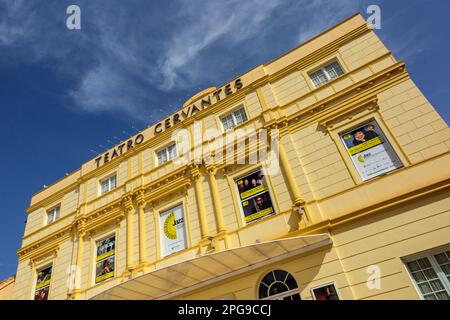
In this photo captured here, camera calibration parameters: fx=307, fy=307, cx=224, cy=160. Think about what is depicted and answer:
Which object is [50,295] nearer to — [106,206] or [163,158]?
→ [106,206]

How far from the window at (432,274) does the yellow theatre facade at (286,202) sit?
3 cm

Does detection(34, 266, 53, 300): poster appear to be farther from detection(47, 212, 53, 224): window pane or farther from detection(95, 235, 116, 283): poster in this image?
detection(95, 235, 116, 283): poster

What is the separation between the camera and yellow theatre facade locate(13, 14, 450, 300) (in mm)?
9125

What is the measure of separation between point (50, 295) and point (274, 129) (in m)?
13.4

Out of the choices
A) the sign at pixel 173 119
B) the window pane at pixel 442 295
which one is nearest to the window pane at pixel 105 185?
the sign at pixel 173 119

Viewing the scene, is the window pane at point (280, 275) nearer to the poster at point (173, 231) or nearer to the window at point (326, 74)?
the poster at point (173, 231)

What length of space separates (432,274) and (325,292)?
291 centimetres

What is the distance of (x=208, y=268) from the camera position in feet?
34.4

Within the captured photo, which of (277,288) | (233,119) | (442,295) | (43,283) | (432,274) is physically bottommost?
(442,295)

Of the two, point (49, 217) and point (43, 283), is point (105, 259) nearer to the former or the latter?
point (43, 283)

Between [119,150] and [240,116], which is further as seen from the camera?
[119,150]

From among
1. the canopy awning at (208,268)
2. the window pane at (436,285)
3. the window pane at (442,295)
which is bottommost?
the window pane at (442,295)

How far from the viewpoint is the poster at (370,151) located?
10359 millimetres

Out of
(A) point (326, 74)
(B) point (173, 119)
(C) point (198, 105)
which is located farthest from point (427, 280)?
(B) point (173, 119)
